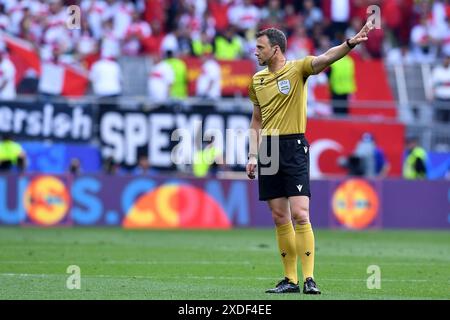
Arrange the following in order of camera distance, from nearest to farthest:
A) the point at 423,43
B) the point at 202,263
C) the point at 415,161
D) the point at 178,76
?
the point at 202,263
the point at 415,161
the point at 178,76
the point at 423,43

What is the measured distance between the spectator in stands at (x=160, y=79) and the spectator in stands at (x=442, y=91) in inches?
254

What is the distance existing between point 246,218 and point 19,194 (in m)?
4.75

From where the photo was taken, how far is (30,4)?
28.0 metres

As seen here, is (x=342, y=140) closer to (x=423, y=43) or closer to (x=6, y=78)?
(x=423, y=43)

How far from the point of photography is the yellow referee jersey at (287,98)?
11648 mm

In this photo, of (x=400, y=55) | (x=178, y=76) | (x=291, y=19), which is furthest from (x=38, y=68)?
(x=400, y=55)

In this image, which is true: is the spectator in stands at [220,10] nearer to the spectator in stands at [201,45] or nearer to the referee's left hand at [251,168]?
the spectator in stands at [201,45]

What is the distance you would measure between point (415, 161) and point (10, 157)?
8.90m

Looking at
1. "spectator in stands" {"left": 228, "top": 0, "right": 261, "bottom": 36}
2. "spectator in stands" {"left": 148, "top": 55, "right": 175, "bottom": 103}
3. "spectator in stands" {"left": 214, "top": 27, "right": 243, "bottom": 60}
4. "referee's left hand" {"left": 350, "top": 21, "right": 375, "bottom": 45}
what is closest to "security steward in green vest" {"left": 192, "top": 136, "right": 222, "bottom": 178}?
"spectator in stands" {"left": 148, "top": 55, "right": 175, "bottom": 103}

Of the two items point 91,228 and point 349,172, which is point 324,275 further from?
point 349,172

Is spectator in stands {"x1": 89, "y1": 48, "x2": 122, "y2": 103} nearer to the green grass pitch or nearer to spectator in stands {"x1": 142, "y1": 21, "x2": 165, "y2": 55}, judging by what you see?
spectator in stands {"x1": 142, "y1": 21, "x2": 165, "y2": 55}

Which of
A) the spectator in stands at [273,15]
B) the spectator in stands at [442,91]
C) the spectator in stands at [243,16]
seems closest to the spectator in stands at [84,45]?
the spectator in stands at [243,16]

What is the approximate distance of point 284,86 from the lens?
38.3 ft
